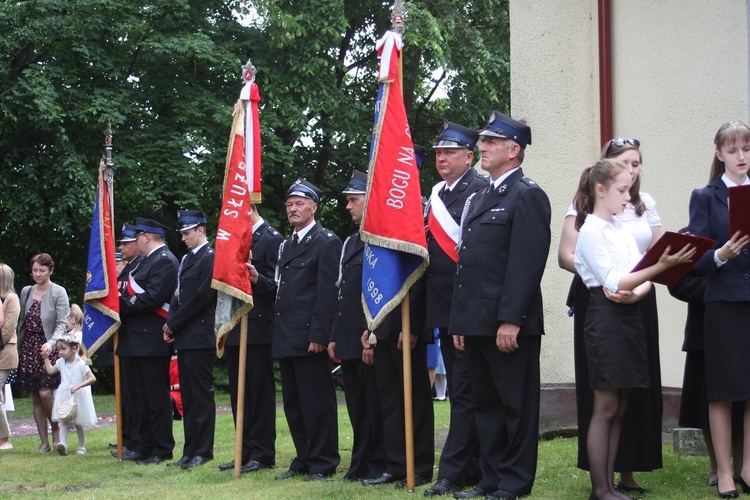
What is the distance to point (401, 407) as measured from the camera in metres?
7.68

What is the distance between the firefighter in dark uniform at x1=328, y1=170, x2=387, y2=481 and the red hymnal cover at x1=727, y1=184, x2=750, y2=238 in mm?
2905

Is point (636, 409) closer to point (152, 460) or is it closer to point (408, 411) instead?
point (408, 411)

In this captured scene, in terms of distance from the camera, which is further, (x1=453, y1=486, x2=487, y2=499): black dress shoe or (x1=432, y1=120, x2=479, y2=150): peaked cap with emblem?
(x1=432, y1=120, x2=479, y2=150): peaked cap with emblem

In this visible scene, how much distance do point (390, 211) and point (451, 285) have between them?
0.70 m

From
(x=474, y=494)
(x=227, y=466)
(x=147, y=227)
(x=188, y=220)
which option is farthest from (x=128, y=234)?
(x=474, y=494)

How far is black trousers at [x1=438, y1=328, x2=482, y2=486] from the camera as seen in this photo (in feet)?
22.8

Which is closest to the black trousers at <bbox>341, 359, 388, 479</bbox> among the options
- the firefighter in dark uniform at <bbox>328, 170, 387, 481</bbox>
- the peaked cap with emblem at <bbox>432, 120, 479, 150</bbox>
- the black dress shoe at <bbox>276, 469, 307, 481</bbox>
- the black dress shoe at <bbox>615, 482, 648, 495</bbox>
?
the firefighter in dark uniform at <bbox>328, 170, 387, 481</bbox>

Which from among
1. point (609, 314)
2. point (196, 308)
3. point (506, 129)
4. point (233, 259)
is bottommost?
point (609, 314)

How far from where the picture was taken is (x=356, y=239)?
8.36 meters

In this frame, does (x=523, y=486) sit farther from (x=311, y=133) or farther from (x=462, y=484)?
(x=311, y=133)

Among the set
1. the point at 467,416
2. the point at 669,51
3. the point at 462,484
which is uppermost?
the point at 669,51

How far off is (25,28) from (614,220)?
45.8 ft

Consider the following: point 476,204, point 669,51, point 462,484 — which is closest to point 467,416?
point 462,484

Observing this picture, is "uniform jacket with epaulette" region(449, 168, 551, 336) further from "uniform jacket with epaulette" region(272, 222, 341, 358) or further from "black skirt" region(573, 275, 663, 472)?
"uniform jacket with epaulette" region(272, 222, 341, 358)
